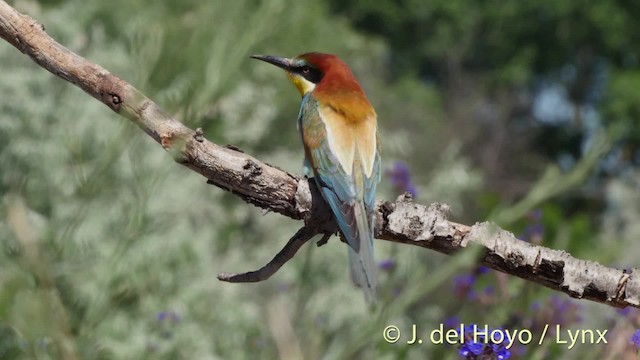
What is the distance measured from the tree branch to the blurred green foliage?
0.11m

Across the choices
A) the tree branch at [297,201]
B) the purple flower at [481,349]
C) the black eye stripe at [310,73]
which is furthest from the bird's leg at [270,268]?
the black eye stripe at [310,73]

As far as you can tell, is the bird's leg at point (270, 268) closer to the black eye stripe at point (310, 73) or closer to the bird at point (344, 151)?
the bird at point (344, 151)

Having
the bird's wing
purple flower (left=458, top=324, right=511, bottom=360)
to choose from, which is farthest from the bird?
purple flower (left=458, top=324, right=511, bottom=360)

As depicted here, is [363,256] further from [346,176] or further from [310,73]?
[310,73]

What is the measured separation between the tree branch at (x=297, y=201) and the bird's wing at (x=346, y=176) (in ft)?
0.15

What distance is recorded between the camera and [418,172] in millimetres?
11477

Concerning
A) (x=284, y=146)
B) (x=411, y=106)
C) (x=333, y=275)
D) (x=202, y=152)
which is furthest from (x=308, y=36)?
(x=202, y=152)

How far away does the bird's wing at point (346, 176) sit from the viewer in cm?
181

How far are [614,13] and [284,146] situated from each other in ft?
30.0

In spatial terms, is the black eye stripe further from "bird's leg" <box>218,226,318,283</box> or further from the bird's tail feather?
"bird's leg" <box>218,226,318,283</box>

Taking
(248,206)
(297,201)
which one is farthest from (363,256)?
(248,206)

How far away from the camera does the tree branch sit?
1.67 metres

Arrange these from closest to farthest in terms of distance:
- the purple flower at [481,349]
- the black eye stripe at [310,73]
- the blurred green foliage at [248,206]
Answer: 1. the blurred green foliage at [248,206]
2. the purple flower at [481,349]
3. the black eye stripe at [310,73]

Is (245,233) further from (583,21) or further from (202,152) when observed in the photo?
(583,21)
